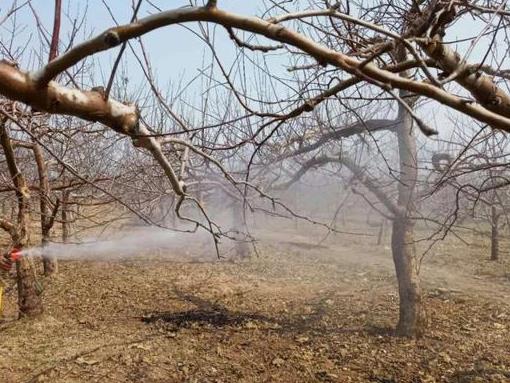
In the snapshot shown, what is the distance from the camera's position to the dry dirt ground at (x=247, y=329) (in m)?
4.26

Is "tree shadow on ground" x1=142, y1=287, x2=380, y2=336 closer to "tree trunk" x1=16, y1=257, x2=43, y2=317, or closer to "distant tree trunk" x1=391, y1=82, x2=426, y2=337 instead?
"distant tree trunk" x1=391, y1=82, x2=426, y2=337

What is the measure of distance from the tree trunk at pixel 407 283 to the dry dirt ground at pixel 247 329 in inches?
7.3

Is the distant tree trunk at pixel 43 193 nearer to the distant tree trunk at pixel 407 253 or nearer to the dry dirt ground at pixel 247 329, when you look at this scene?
the dry dirt ground at pixel 247 329

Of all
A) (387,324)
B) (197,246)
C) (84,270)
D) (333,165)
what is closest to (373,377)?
(387,324)

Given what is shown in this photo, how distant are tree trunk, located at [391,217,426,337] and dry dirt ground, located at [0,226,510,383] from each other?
19 cm

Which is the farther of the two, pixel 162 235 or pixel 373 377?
pixel 162 235

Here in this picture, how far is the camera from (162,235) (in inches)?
589

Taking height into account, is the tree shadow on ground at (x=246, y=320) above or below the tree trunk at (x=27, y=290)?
below

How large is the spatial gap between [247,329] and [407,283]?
1961mm

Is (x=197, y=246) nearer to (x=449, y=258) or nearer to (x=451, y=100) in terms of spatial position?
(x=449, y=258)

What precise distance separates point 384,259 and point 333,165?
6586 mm

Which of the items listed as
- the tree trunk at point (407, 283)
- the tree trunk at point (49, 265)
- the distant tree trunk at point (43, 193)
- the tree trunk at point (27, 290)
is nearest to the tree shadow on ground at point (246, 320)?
the tree trunk at point (407, 283)

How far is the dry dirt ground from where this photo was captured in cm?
426

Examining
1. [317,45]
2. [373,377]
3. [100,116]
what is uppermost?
[317,45]
